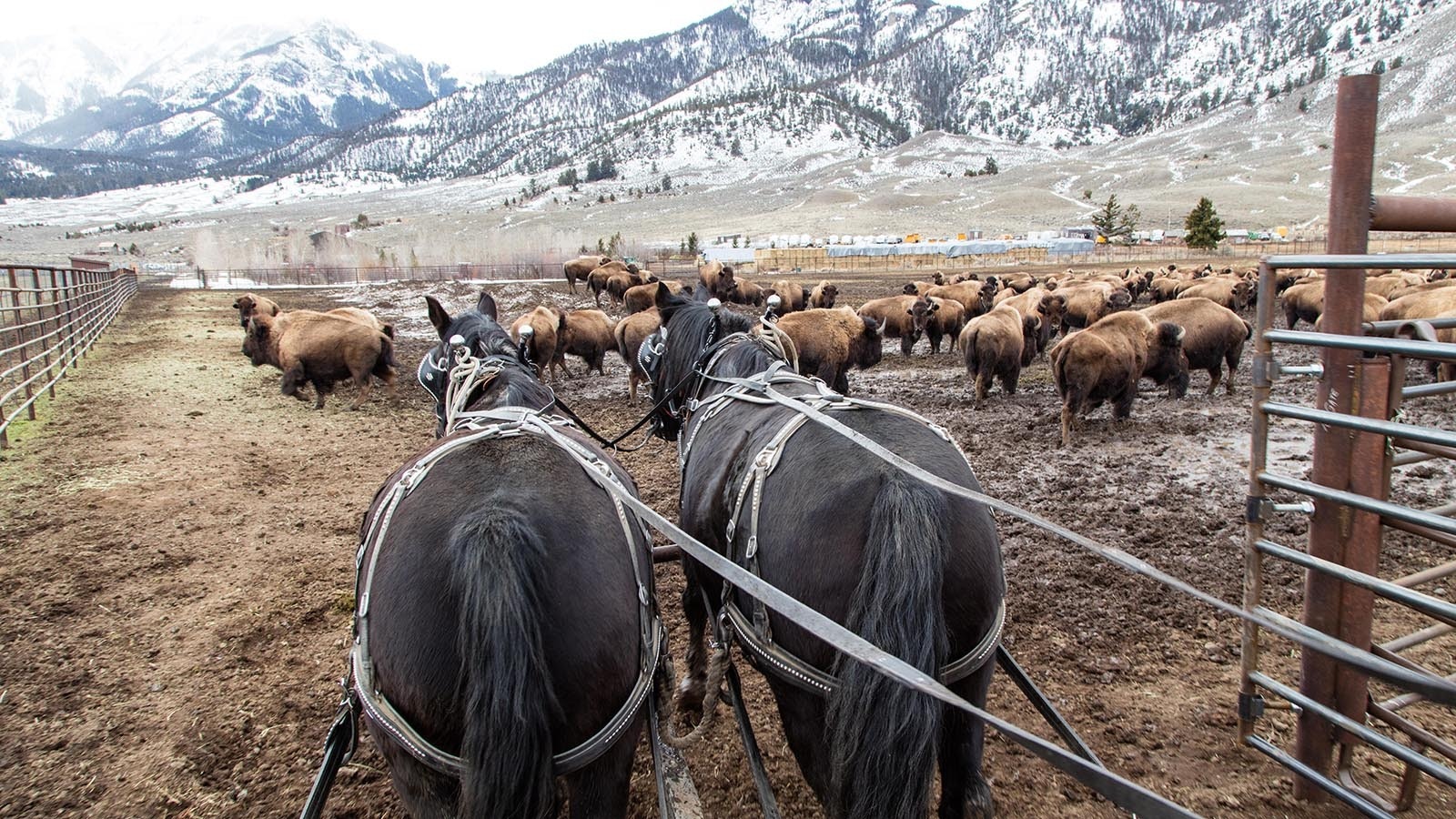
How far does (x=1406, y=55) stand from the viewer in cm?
12900

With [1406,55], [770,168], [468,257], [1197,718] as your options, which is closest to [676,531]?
[1197,718]

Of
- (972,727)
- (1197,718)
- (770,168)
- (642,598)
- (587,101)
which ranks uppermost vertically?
(587,101)

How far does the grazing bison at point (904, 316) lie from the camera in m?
16.2

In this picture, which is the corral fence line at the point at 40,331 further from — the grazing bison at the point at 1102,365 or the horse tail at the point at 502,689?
the grazing bison at the point at 1102,365

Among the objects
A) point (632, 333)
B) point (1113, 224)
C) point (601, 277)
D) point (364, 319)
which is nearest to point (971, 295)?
point (632, 333)

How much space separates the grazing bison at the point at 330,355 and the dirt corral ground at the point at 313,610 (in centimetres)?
157

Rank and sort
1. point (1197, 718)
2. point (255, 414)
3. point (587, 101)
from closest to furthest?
point (1197, 718), point (255, 414), point (587, 101)

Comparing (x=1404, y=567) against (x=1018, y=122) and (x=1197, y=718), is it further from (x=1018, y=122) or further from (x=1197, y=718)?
(x=1018, y=122)

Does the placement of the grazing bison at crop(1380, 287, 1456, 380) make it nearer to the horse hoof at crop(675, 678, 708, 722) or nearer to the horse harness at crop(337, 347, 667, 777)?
the horse hoof at crop(675, 678, 708, 722)

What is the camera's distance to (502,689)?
1.62 m

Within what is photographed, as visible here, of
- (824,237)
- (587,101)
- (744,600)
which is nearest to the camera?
(744,600)

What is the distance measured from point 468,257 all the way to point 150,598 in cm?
5424

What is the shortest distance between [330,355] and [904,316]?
482 inches

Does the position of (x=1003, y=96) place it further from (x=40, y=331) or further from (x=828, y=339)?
(x=40, y=331)
